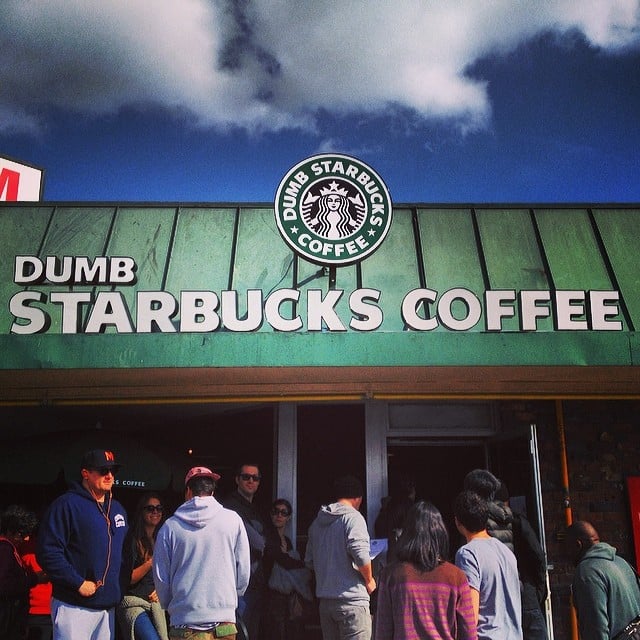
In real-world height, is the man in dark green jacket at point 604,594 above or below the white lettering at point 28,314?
below

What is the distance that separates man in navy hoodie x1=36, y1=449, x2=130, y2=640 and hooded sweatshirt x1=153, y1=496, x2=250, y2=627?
54cm

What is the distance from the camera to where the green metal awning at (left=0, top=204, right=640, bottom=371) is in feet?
23.0

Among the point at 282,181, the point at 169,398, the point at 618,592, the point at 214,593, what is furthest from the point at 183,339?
the point at 618,592

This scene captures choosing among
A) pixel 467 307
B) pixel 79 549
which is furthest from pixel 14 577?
pixel 467 307

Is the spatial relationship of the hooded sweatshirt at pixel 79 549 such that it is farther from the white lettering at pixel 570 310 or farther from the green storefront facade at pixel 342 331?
the white lettering at pixel 570 310

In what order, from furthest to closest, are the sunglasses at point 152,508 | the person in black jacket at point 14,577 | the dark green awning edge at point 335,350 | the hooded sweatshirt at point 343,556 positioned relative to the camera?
the dark green awning edge at point 335,350 → the sunglasses at point 152,508 → the hooded sweatshirt at point 343,556 → the person in black jacket at point 14,577

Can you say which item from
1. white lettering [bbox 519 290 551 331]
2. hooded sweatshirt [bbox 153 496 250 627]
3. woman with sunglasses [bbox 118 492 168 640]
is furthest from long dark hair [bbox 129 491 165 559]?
white lettering [bbox 519 290 551 331]

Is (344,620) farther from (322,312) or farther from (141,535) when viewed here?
(322,312)

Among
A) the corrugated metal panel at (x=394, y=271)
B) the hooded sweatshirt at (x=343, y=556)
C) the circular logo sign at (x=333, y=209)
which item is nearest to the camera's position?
the hooded sweatshirt at (x=343, y=556)

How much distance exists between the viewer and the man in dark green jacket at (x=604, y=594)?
4.86 metres

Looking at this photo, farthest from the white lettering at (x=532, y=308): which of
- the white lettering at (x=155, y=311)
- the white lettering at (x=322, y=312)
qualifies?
the white lettering at (x=155, y=311)

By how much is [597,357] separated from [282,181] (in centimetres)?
410

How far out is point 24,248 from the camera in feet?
34.9

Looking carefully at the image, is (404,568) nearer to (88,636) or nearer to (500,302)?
(88,636)
